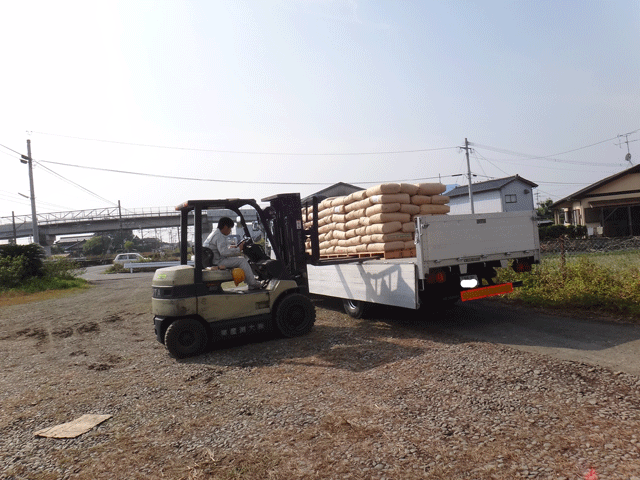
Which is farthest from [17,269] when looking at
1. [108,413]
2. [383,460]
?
[383,460]

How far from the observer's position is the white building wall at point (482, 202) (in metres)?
44.2

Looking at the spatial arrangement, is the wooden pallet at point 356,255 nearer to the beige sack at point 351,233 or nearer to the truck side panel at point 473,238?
the beige sack at point 351,233

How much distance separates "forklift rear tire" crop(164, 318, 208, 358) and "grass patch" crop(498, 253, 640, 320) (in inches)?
216

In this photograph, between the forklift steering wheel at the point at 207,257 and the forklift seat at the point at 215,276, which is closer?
the forklift seat at the point at 215,276

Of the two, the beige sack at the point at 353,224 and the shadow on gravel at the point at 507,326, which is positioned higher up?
the beige sack at the point at 353,224

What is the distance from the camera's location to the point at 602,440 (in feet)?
9.95

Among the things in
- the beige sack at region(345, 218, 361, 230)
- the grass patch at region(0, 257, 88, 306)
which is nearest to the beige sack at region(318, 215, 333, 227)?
the beige sack at region(345, 218, 361, 230)

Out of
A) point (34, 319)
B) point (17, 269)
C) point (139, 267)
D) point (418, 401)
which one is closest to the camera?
point (418, 401)

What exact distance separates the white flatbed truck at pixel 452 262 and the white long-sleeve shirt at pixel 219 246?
217 cm

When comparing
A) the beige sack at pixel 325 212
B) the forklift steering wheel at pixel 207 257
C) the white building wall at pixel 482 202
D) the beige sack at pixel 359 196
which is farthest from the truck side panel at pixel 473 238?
the white building wall at pixel 482 202

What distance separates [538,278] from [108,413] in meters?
8.35

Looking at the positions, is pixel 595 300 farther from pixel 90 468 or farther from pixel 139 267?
pixel 139 267

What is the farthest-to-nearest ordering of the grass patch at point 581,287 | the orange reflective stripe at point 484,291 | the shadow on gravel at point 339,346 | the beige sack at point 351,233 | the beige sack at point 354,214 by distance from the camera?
the beige sack at point 351,233 < the beige sack at point 354,214 < the grass patch at point 581,287 < the orange reflective stripe at point 484,291 < the shadow on gravel at point 339,346

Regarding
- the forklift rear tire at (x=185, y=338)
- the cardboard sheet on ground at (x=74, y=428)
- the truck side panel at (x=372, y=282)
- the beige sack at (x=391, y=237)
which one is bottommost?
the cardboard sheet on ground at (x=74, y=428)
